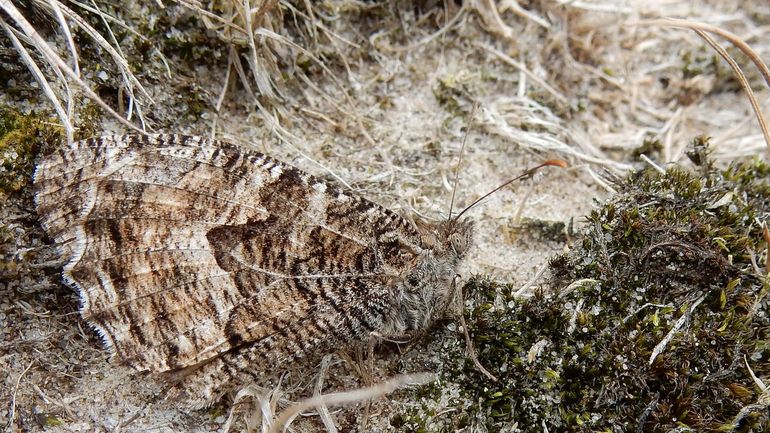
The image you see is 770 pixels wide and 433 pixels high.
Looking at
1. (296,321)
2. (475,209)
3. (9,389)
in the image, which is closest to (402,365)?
(296,321)

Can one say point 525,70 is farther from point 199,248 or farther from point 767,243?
point 199,248

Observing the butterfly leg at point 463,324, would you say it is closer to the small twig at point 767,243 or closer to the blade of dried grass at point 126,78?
the small twig at point 767,243

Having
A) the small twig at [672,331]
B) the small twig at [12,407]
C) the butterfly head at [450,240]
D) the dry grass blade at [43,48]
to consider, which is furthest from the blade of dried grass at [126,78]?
the small twig at [672,331]

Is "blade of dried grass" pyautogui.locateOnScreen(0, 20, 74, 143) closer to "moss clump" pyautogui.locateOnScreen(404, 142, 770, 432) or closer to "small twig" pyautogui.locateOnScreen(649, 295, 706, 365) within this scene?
"moss clump" pyautogui.locateOnScreen(404, 142, 770, 432)

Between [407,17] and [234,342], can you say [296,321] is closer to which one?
[234,342]

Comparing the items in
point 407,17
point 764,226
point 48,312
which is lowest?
point 764,226
